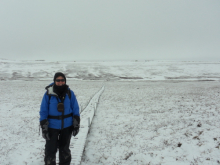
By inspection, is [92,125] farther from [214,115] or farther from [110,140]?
[214,115]

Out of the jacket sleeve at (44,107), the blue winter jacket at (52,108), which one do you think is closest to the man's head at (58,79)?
the blue winter jacket at (52,108)

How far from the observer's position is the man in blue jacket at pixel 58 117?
469cm

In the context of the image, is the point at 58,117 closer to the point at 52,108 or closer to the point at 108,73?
the point at 52,108

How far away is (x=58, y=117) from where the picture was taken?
15.7 feet

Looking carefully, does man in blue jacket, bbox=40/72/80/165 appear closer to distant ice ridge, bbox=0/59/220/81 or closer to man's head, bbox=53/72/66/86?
man's head, bbox=53/72/66/86

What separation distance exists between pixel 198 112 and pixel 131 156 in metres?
8.12

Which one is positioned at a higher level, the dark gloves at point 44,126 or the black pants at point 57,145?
the dark gloves at point 44,126

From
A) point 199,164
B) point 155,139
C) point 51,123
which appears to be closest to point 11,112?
point 51,123

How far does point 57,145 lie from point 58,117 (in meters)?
1.11

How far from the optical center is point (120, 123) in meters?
10.9

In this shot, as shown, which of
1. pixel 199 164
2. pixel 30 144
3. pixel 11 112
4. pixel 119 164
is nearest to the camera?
pixel 199 164

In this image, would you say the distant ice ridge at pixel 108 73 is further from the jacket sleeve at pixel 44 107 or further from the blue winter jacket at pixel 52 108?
the jacket sleeve at pixel 44 107

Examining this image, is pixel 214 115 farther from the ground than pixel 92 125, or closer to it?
farther from the ground

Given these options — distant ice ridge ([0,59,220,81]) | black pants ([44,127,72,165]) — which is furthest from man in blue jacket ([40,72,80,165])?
distant ice ridge ([0,59,220,81])
